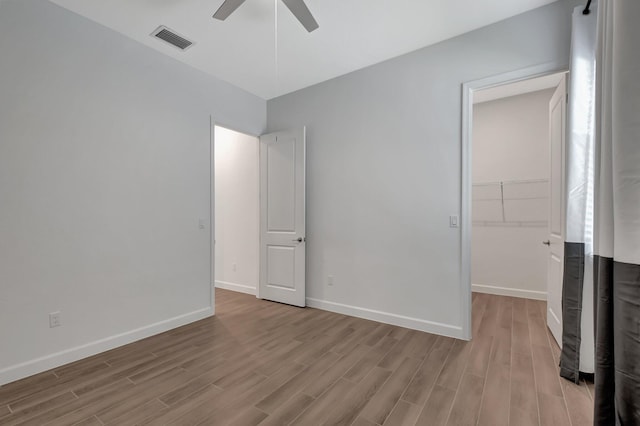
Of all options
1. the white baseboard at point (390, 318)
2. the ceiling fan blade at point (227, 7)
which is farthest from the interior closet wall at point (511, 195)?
the ceiling fan blade at point (227, 7)

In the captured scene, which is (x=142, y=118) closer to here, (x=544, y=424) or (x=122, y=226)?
(x=122, y=226)

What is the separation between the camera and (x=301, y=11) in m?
2.10

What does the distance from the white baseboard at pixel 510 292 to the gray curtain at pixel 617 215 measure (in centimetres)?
343

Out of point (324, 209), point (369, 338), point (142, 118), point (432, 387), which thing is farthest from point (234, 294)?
point (432, 387)

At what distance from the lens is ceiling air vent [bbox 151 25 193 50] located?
2.70 metres

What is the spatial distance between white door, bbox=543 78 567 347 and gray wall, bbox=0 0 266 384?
359cm

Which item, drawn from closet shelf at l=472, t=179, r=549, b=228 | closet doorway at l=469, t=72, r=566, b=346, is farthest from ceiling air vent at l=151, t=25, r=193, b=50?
closet shelf at l=472, t=179, r=549, b=228

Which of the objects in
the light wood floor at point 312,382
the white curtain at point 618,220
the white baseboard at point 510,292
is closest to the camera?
the white curtain at point 618,220

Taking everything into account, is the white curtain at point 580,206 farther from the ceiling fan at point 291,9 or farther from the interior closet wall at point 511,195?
the interior closet wall at point 511,195

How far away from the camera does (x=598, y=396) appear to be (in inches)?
48.6

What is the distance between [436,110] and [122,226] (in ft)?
10.7

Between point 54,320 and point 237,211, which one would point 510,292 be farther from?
point 54,320

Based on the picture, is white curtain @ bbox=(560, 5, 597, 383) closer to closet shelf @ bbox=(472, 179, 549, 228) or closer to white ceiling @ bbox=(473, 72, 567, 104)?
white ceiling @ bbox=(473, 72, 567, 104)

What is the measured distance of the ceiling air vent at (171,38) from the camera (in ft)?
8.87
